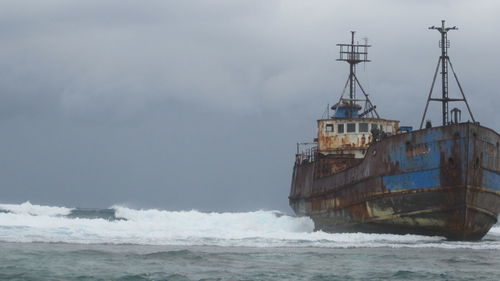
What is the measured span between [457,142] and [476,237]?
12.8ft

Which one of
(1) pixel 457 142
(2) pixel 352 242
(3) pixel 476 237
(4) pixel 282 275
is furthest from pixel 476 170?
(4) pixel 282 275

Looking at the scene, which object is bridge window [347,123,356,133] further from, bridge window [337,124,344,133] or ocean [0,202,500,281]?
ocean [0,202,500,281]

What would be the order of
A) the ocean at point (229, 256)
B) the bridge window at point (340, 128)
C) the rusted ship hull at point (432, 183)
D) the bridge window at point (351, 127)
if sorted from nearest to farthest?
the ocean at point (229, 256) → the rusted ship hull at point (432, 183) → the bridge window at point (351, 127) → the bridge window at point (340, 128)

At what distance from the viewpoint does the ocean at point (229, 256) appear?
16.9 m

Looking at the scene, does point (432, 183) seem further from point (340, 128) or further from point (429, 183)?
point (340, 128)

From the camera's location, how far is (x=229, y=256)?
20688 mm

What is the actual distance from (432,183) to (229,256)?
8.23 m

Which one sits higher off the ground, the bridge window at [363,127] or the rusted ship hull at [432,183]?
the bridge window at [363,127]

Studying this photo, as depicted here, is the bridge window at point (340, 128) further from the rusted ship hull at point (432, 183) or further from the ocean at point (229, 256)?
the ocean at point (229, 256)

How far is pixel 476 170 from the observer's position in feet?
83.8

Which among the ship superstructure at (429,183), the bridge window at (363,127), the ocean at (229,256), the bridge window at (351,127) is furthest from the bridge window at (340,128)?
the ocean at (229,256)

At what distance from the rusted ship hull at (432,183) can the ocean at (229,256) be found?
64 cm

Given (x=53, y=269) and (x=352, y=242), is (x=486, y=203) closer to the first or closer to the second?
(x=352, y=242)

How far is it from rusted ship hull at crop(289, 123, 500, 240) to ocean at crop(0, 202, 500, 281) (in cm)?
64
